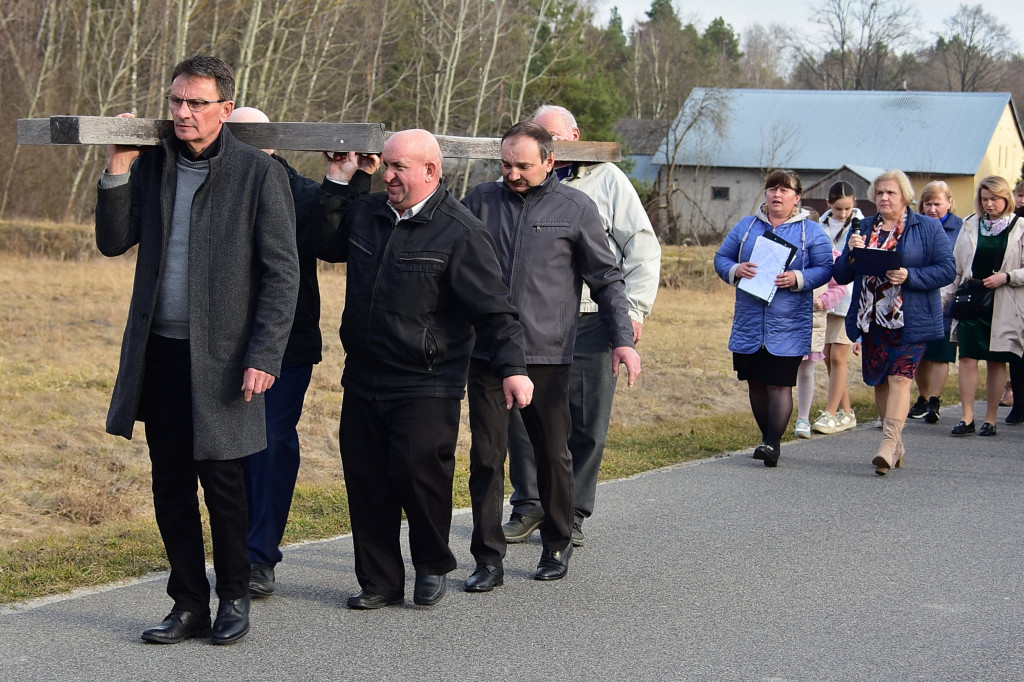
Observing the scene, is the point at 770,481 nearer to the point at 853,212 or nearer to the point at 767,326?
the point at 767,326

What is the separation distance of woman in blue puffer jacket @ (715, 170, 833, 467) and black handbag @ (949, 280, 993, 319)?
2.52 m

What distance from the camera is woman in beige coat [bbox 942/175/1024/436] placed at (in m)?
10.5

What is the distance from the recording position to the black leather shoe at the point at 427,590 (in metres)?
5.30

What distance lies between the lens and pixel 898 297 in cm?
872

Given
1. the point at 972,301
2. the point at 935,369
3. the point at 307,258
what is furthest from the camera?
the point at 935,369

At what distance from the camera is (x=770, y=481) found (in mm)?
8289

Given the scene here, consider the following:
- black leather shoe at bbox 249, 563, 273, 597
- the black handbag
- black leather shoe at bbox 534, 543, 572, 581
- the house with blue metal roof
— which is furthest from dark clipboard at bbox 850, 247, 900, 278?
the house with blue metal roof

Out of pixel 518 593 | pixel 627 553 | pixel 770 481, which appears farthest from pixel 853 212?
pixel 518 593

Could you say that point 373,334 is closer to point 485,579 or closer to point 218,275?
point 218,275

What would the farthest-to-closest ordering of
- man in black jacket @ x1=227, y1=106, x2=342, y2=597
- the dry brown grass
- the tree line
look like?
the tree line, the dry brown grass, man in black jacket @ x1=227, y1=106, x2=342, y2=597

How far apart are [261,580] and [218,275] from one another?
143cm

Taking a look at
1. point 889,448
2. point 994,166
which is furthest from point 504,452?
point 994,166

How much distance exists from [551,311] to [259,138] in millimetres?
1578

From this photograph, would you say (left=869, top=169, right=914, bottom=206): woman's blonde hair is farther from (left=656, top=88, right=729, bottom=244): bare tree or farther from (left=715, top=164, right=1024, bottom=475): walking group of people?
(left=656, top=88, right=729, bottom=244): bare tree
